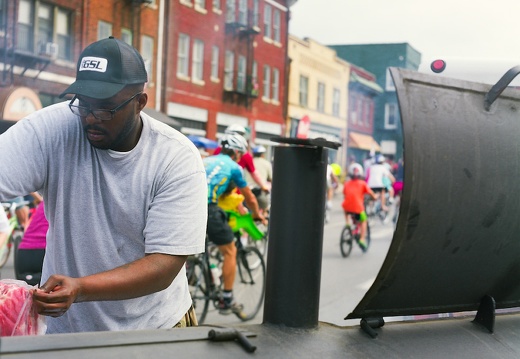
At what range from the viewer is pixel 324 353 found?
1.88 m

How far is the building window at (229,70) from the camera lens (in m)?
28.7

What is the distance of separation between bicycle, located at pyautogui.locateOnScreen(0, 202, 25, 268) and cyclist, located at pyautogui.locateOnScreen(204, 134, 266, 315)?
322cm

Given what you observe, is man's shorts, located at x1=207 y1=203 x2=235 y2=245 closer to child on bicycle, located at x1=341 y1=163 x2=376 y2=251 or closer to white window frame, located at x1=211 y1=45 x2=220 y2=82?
child on bicycle, located at x1=341 y1=163 x2=376 y2=251

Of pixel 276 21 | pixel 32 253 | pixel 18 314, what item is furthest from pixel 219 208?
pixel 276 21

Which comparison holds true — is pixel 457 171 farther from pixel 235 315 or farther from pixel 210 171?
pixel 235 315

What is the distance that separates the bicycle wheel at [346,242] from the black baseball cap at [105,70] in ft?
37.4

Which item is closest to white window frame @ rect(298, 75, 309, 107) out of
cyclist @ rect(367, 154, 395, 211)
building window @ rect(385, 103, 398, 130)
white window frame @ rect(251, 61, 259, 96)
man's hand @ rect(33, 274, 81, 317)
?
white window frame @ rect(251, 61, 259, 96)

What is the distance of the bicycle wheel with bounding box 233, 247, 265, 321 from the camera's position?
7.77 m

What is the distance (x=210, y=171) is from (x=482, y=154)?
212 inches

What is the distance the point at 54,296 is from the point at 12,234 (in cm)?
883

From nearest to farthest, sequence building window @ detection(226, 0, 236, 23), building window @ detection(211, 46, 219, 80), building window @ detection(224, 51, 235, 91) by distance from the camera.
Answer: building window @ detection(226, 0, 236, 23), building window @ detection(211, 46, 219, 80), building window @ detection(224, 51, 235, 91)

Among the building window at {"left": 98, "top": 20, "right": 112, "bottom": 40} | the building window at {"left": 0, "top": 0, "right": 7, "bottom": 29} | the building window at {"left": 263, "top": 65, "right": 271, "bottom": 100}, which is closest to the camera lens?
the building window at {"left": 0, "top": 0, "right": 7, "bottom": 29}

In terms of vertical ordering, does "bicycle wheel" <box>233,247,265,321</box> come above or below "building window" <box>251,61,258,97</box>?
below

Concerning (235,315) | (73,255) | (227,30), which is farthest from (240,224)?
(227,30)
